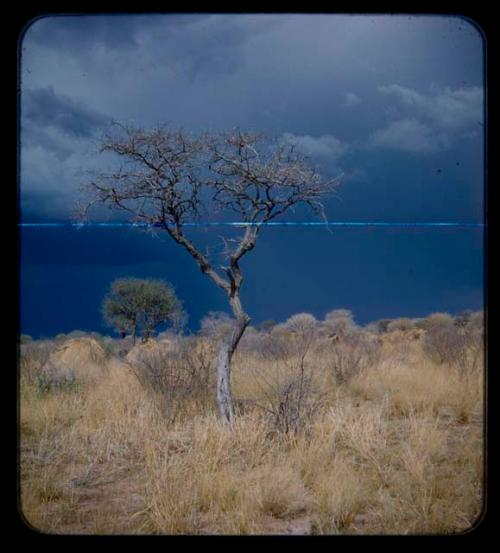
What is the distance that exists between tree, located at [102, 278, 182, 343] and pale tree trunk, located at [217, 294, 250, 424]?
226 inches

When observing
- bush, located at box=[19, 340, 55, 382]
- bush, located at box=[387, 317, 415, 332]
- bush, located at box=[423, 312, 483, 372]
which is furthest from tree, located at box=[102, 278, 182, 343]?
bush, located at box=[387, 317, 415, 332]

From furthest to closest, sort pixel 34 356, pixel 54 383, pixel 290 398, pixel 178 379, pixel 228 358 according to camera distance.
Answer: pixel 34 356 < pixel 54 383 < pixel 178 379 < pixel 228 358 < pixel 290 398

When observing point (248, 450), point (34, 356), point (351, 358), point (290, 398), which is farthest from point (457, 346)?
point (34, 356)

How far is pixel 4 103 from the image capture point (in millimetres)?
3443

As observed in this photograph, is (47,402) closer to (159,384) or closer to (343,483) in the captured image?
(159,384)

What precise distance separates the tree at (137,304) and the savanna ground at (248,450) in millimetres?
3674

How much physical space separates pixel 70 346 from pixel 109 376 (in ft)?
→ 10.9

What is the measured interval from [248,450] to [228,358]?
1.22m

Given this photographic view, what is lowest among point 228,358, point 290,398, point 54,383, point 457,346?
point 54,383

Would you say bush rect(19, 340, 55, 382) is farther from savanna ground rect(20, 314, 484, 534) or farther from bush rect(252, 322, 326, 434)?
bush rect(252, 322, 326, 434)

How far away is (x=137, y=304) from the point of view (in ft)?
42.5

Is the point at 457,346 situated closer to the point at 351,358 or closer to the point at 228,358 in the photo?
the point at 351,358

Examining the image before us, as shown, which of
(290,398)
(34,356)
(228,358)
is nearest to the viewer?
(290,398)
